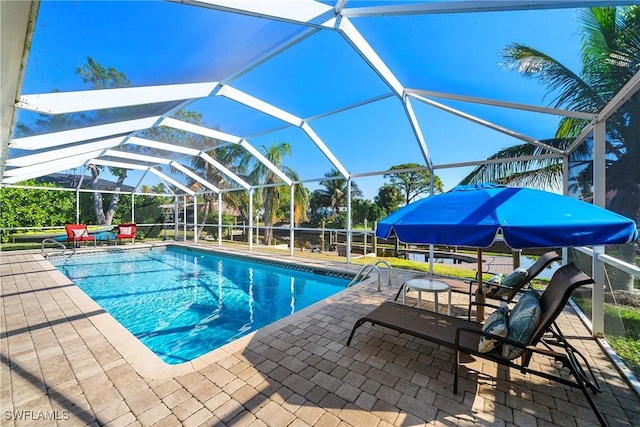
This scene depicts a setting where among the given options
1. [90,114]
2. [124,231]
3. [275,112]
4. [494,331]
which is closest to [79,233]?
[124,231]

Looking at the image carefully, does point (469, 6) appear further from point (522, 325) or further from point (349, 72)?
point (522, 325)

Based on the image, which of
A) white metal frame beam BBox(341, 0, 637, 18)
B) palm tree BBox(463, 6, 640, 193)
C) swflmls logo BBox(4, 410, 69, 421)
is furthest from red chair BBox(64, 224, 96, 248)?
palm tree BBox(463, 6, 640, 193)

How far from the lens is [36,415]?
2264 millimetres

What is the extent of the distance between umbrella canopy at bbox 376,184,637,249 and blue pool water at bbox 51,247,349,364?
14.2ft

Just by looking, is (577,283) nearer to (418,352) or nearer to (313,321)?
(418,352)

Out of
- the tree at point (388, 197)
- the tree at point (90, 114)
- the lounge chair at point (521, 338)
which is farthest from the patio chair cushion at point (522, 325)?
the tree at point (388, 197)

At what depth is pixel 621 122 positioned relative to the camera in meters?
3.43

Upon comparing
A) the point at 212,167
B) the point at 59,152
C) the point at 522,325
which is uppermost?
the point at 212,167

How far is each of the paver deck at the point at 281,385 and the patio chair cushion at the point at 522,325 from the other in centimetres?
49

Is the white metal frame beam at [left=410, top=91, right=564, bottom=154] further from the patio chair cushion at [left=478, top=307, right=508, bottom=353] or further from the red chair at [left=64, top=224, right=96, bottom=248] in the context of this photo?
the red chair at [left=64, top=224, right=96, bottom=248]

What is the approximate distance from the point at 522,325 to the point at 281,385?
2.44m

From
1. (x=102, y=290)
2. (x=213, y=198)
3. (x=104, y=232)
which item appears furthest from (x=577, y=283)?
(x=213, y=198)

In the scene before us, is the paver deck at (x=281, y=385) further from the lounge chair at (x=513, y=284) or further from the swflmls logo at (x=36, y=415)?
the lounge chair at (x=513, y=284)

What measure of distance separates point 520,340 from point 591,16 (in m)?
4.61
